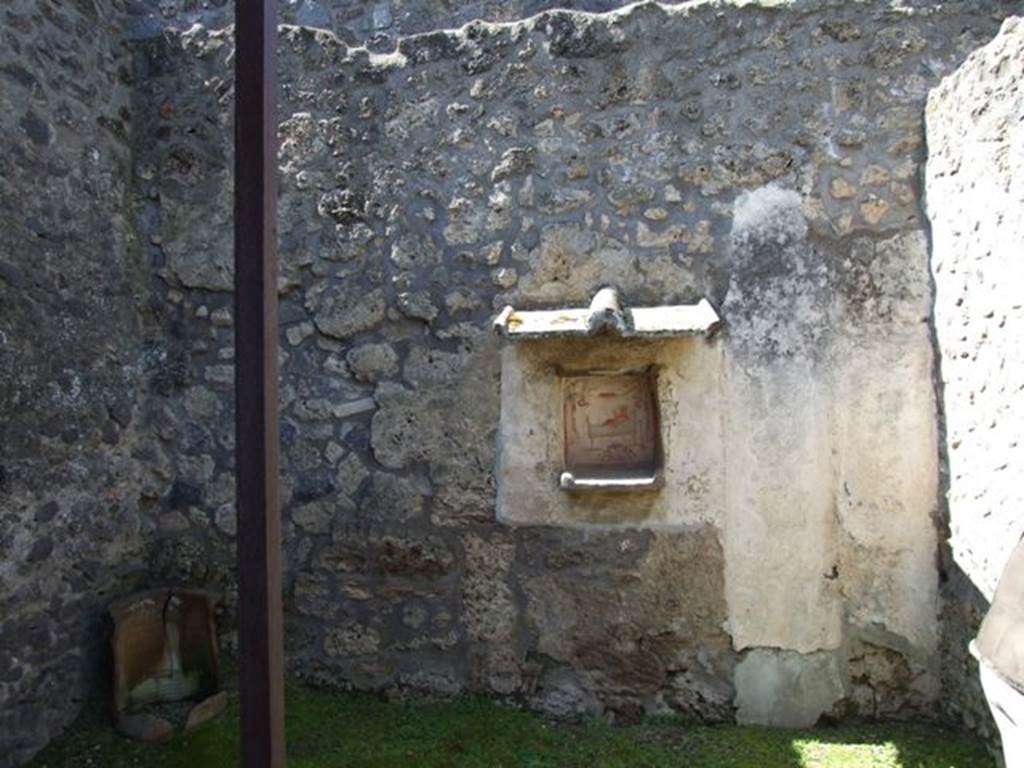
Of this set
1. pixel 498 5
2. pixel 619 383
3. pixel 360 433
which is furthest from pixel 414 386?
pixel 498 5

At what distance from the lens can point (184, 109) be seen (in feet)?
12.0

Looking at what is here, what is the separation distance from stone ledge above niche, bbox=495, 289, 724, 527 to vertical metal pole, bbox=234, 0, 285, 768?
150 cm

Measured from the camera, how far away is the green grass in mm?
2838

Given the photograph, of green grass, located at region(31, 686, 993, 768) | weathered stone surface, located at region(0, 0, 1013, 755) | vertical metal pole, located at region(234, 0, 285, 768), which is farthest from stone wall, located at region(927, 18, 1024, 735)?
vertical metal pole, located at region(234, 0, 285, 768)

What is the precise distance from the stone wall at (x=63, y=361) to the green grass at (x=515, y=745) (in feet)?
1.39

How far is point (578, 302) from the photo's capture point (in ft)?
10.9

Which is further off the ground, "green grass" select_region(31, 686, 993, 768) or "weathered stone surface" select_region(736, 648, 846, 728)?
"weathered stone surface" select_region(736, 648, 846, 728)

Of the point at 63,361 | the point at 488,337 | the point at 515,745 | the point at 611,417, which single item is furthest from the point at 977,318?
the point at 63,361

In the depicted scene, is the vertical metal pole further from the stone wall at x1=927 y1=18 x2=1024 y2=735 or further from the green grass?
the stone wall at x1=927 y1=18 x2=1024 y2=735

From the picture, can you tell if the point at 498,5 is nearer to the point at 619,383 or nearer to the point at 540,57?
the point at 540,57

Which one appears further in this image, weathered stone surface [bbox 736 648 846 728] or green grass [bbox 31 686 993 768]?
weathered stone surface [bbox 736 648 846 728]

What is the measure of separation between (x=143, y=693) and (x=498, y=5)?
4854 mm

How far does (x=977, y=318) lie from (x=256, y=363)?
7.85ft

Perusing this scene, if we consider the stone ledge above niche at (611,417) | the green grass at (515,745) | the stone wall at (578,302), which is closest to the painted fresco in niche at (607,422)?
the stone ledge above niche at (611,417)
